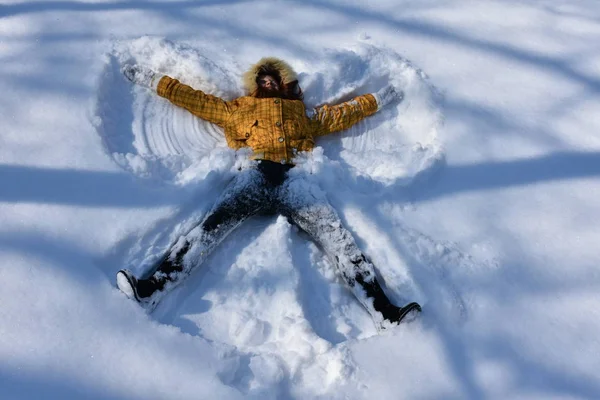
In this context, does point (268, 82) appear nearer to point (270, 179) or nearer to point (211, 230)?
point (270, 179)

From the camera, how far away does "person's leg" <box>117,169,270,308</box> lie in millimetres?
1874

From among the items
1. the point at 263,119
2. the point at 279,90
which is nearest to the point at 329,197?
the point at 263,119

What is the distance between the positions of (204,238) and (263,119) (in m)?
0.75

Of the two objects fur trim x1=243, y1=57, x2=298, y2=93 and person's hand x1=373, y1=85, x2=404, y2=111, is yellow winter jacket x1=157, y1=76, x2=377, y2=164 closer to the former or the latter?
fur trim x1=243, y1=57, x2=298, y2=93

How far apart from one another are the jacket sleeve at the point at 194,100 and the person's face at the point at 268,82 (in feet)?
0.75

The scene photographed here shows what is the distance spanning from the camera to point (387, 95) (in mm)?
2783

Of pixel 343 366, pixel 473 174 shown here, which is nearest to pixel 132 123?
pixel 343 366

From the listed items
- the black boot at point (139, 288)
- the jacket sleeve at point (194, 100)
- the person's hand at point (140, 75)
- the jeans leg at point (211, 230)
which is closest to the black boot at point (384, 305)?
the jeans leg at point (211, 230)

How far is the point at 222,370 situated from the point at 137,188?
0.94 meters

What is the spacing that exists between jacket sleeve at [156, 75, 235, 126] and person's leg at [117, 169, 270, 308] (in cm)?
45

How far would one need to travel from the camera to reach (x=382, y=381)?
178 cm

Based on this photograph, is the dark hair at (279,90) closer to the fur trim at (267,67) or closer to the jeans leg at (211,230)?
the fur trim at (267,67)

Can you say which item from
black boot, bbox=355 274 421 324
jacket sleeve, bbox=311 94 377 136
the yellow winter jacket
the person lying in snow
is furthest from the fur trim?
black boot, bbox=355 274 421 324

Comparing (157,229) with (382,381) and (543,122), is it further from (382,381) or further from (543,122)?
(543,122)
